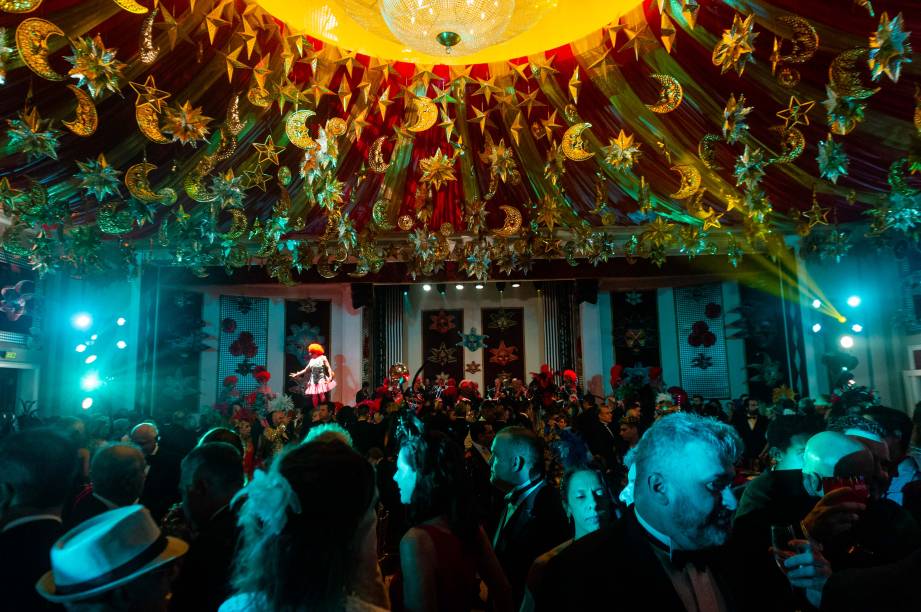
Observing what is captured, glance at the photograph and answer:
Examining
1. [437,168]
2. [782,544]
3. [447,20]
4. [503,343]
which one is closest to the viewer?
[782,544]

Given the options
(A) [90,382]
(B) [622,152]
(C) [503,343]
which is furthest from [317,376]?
(B) [622,152]

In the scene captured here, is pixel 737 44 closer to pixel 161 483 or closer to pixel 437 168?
pixel 437 168

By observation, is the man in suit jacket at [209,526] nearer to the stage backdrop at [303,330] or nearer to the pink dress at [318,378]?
the pink dress at [318,378]

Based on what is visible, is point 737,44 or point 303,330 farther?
point 303,330

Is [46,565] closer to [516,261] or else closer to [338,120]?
[338,120]

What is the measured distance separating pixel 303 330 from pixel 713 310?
8331 mm

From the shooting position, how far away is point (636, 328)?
12.7m

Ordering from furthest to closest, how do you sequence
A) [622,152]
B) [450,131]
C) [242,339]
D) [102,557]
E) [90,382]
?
[242,339] < [90,382] < [622,152] < [450,131] < [102,557]

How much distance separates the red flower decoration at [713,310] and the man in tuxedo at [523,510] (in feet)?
35.2

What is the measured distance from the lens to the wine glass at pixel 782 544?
1.56 m

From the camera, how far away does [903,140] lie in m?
5.95

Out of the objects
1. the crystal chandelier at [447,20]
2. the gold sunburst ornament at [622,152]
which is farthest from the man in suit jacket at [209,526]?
the gold sunburst ornament at [622,152]

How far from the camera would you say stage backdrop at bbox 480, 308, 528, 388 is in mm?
13031

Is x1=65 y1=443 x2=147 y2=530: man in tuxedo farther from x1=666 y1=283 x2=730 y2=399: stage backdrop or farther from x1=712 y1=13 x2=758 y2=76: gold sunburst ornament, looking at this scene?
x1=666 y1=283 x2=730 y2=399: stage backdrop
